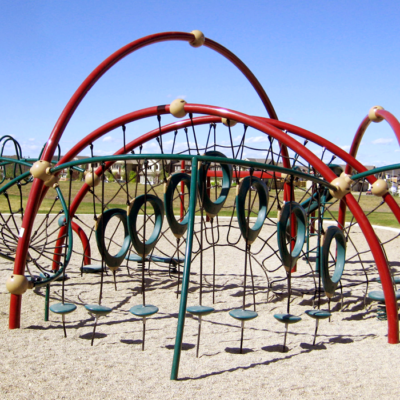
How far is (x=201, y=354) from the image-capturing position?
5371 millimetres

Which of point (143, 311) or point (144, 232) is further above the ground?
point (144, 232)

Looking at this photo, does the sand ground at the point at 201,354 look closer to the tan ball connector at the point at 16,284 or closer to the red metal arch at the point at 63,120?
the tan ball connector at the point at 16,284

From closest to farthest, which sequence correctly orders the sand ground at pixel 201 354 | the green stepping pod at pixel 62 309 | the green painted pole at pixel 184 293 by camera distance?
the sand ground at pixel 201 354 < the green painted pole at pixel 184 293 < the green stepping pod at pixel 62 309

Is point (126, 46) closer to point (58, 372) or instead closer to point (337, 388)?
point (58, 372)

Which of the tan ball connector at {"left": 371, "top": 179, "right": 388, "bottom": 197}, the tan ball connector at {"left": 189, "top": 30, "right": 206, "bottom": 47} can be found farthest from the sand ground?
the tan ball connector at {"left": 189, "top": 30, "right": 206, "bottom": 47}

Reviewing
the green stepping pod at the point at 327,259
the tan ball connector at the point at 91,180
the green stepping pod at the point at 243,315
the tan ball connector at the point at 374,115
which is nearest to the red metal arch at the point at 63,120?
the tan ball connector at the point at 91,180

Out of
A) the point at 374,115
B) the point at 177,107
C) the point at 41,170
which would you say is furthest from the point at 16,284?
the point at 374,115

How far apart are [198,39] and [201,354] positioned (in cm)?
570

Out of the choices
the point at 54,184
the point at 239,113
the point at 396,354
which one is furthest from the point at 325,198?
the point at 54,184

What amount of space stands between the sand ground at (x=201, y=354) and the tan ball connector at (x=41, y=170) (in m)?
2.13

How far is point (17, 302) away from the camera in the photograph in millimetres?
6266

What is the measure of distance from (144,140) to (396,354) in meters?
6.53

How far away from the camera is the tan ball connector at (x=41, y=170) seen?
6551 mm

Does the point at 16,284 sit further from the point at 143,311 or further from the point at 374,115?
the point at 374,115
